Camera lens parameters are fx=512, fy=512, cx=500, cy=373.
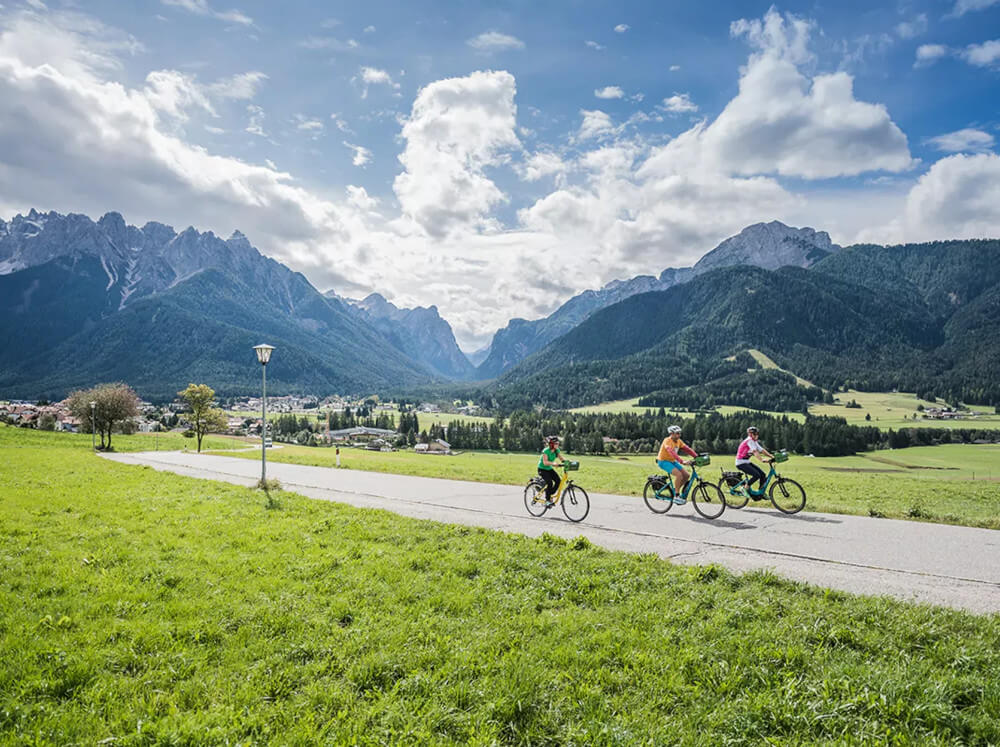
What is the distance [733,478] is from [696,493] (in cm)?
149

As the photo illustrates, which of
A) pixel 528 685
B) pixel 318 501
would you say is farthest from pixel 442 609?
pixel 318 501

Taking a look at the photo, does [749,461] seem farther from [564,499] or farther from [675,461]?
[564,499]

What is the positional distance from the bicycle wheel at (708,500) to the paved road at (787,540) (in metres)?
0.32

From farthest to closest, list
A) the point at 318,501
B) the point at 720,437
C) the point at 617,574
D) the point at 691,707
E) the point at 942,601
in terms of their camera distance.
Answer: the point at 720,437
the point at 318,501
the point at 617,574
the point at 942,601
the point at 691,707

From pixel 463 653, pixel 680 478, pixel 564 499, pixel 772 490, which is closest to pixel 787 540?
pixel 680 478

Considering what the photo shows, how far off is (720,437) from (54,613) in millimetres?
123674

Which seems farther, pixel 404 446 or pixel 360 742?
pixel 404 446

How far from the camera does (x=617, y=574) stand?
8.77 meters

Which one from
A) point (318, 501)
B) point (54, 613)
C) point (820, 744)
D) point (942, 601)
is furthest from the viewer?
point (318, 501)

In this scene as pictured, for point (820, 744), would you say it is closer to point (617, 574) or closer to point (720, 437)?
point (617, 574)

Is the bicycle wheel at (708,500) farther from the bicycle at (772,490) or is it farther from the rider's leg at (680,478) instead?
the bicycle at (772,490)

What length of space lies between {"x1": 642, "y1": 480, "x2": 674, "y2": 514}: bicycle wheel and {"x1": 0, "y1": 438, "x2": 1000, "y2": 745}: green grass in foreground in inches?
235

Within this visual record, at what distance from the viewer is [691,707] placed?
5105 millimetres

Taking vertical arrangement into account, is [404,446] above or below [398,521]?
below
